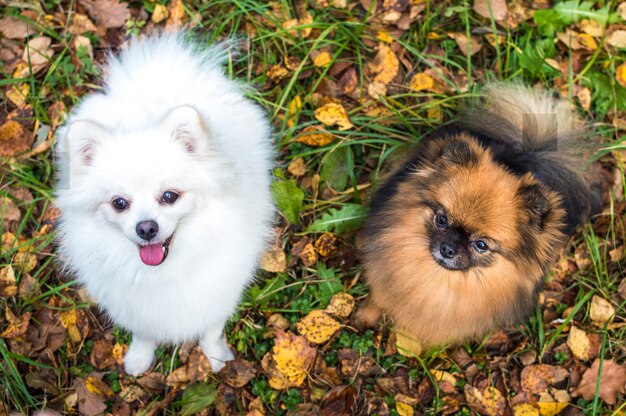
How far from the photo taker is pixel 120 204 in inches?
87.0

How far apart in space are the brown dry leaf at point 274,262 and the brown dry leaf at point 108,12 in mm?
2020

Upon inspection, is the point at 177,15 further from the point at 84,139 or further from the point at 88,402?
the point at 88,402

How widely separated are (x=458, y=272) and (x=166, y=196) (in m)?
1.46

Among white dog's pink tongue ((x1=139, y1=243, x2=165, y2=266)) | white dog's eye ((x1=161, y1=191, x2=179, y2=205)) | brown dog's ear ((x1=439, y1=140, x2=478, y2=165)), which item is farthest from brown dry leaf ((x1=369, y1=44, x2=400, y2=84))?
white dog's pink tongue ((x1=139, y1=243, x2=165, y2=266))

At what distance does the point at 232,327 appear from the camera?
11.0ft

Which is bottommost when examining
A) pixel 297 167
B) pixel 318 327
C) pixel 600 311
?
pixel 318 327

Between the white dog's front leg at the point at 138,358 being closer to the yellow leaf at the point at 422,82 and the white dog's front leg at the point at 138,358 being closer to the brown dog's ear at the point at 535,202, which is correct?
the brown dog's ear at the point at 535,202

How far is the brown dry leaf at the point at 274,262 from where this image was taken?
11.2 feet

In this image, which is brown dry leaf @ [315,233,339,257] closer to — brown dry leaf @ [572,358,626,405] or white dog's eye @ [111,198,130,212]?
white dog's eye @ [111,198,130,212]

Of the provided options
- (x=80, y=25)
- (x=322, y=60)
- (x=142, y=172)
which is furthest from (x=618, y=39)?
(x=80, y=25)

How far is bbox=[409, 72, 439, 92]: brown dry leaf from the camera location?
369 cm

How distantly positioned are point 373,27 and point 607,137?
183 centimetres

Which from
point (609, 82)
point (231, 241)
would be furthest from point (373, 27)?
point (231, 241)

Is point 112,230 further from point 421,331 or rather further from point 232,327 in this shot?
point 421,331
